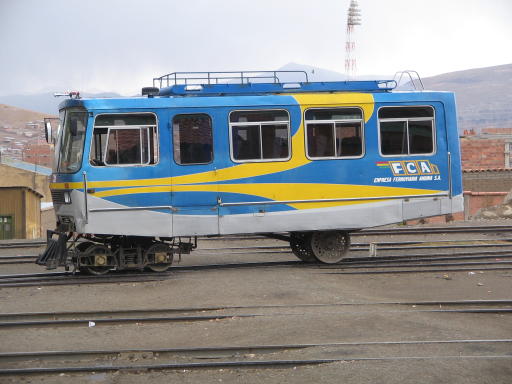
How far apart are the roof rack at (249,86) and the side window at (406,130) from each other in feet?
2.08

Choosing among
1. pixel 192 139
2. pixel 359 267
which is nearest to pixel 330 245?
pixel 359 267

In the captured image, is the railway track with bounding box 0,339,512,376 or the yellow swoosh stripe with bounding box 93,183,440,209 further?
the yellow swoosh stripe with bounding box 93,183,440,209

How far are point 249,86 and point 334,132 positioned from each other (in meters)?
1.90

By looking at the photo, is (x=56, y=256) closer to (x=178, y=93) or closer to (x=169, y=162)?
(x=169, y=162)

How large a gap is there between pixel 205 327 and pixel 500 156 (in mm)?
38642

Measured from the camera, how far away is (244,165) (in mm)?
14031

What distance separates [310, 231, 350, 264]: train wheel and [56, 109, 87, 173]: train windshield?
4995 mm

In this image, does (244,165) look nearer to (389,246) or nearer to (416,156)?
(416,156)

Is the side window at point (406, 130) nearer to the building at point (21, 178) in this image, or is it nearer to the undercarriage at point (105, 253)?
the undercarriage at point (105, 253)

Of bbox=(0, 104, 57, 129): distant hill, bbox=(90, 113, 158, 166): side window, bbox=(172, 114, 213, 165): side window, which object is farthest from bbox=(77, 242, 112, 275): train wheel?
bbox=(0, 104, 57, 129): distant hill

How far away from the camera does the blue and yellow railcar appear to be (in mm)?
13586

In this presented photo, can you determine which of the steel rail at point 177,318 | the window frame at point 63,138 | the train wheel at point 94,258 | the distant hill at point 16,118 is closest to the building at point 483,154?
the train wheel at point 94,258

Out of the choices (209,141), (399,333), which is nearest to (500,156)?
(209,141)

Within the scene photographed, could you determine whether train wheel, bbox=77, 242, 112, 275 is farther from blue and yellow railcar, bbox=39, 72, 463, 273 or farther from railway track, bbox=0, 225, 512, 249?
railway track, bbox=0, 225, 512, 249
